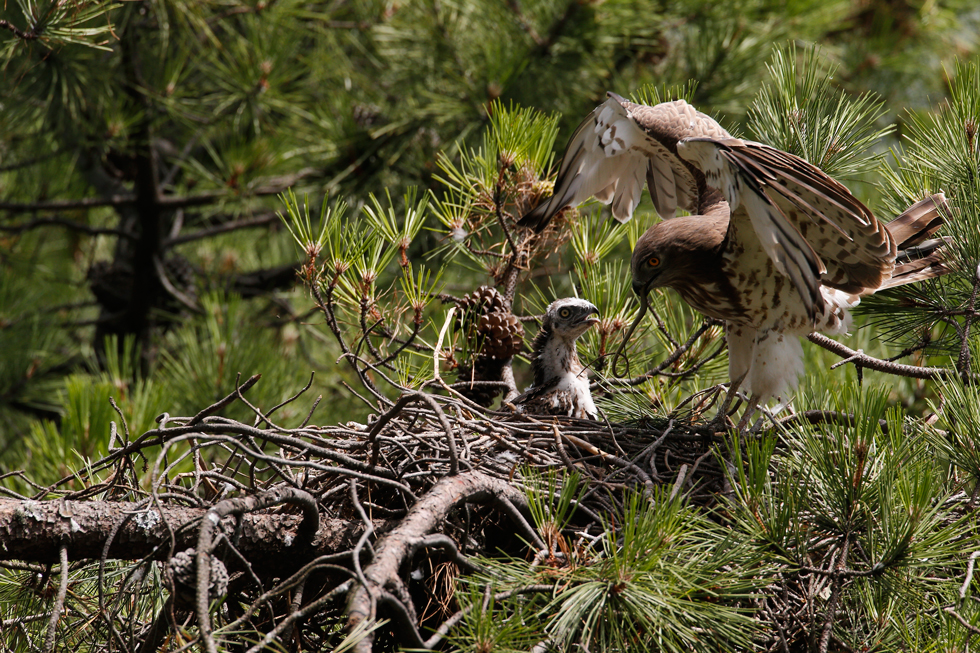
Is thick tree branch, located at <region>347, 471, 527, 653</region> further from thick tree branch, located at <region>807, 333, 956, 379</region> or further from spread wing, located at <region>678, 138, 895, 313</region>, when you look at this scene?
thick tree branch, located at <region>807, 333, 956, 379</region>

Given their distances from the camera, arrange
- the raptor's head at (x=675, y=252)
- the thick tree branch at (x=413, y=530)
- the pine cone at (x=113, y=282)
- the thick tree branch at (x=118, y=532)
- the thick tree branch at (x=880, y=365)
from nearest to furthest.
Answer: the thick tree branch at (x=413, y=530) → the thick tree branch at (x=118, y=532) → the thick tree branch at (x=880, y=365) → the raptor's head at (x=675, y=252) → the pine cone at (x=113, y=282)

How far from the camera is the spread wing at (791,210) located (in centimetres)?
218

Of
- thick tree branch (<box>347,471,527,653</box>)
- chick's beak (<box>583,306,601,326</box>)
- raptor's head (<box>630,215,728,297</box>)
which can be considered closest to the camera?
thick tree branch (<box>347,471,527,653</box>)

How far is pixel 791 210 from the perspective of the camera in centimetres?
250

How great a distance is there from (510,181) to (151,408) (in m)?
2.04

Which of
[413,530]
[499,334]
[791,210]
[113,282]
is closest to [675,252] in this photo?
[791,210]

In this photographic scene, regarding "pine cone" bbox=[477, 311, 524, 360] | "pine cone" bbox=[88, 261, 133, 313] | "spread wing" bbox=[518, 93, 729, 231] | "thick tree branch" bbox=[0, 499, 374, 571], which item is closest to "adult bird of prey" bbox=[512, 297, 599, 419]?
"pine cone" bbox=[477, 311, 524, 360]

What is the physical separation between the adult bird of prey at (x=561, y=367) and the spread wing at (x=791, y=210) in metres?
0.72

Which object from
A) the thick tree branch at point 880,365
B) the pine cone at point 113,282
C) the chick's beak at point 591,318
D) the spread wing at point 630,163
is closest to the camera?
the thick tree branch at point 880,365

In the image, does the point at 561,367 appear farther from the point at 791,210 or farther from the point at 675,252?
the point at 791,210

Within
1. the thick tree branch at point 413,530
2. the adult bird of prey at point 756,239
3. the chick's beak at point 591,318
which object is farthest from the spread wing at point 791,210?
the thick tree branch at point 413,530

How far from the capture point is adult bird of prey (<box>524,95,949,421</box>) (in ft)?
7.36

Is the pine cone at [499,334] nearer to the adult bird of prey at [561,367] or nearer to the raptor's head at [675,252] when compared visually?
the adult bird of prey at [561,367]

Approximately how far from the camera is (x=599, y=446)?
8.40ft
